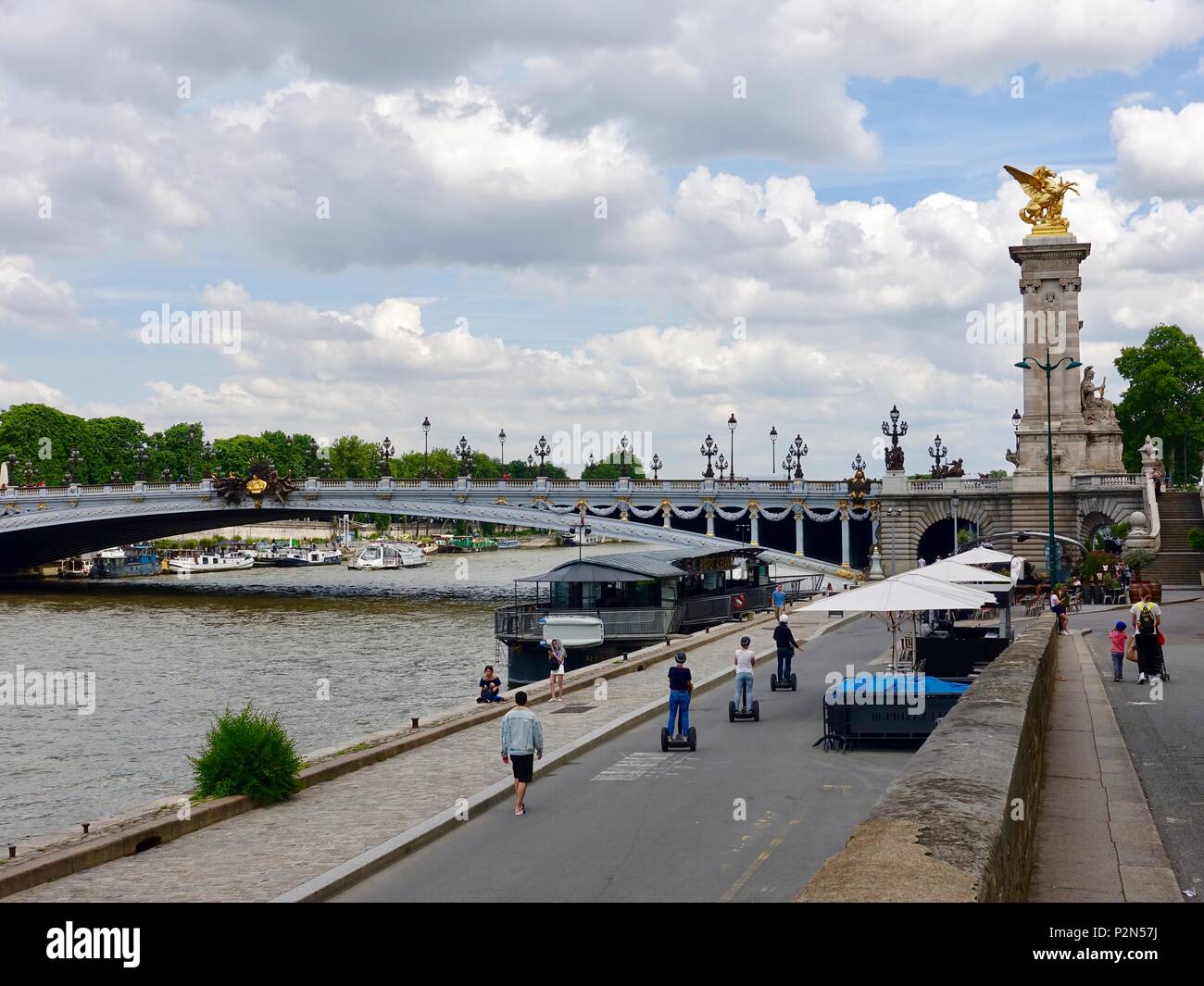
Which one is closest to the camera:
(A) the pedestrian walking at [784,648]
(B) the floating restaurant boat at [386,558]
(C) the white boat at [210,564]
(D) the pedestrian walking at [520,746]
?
(D) the pedestrian walking at [520,746]

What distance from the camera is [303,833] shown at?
1602cm

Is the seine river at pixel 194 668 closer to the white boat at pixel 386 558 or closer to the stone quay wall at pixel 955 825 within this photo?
the stone quay wall at pixel 955 825

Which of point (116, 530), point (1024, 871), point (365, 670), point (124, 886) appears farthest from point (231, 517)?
point (1024, 871)

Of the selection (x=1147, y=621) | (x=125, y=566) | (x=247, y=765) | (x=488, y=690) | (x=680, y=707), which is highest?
(x=1147, y=621)

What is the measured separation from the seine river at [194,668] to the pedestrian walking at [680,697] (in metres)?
8.47

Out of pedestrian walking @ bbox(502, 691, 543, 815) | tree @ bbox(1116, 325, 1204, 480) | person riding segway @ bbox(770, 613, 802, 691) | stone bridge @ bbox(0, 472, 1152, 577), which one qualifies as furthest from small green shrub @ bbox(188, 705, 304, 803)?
tree @ bbox(1116, 325, 1204, 480)

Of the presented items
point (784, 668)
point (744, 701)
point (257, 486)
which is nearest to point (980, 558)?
point (784, 668)

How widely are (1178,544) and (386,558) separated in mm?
89806

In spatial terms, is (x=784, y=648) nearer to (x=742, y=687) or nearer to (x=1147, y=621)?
(x=742, y=687)

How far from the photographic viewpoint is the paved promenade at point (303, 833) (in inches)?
542

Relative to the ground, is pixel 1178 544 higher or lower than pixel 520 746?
higher

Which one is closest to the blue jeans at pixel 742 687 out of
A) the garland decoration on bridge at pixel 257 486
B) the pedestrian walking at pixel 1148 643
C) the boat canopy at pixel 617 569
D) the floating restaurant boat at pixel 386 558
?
the pedestrian walking at pixel 1148 643

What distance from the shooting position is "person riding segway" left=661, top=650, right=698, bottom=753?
69.2ft
